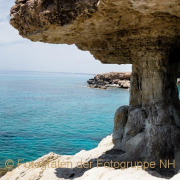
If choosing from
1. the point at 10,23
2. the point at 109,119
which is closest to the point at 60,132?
the point at 109,119

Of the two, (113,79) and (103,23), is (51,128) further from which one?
(113,79)

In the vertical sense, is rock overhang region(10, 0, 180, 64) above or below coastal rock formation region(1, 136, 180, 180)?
above

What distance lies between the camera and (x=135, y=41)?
8.45m

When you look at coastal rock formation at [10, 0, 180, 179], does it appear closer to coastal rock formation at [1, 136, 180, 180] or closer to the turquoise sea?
coastal rock formation at [1, 136, 180, 180]

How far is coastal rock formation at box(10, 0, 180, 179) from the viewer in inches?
256

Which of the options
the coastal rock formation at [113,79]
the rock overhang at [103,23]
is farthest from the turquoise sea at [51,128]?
the coastal rock formation at [113,79]

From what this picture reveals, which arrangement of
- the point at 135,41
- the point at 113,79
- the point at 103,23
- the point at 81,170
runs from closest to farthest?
the point at 103,23 < the point at 81,170 < the point at 135,41 < the point at 113,79

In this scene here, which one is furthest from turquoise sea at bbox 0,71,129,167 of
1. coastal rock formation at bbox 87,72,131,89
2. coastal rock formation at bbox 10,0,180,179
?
coastal rock formation at bbox 87,72,131,89

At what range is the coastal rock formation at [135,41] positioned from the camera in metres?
6.49

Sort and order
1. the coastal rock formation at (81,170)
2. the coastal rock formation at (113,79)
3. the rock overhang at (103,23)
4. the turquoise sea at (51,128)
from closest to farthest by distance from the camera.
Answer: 1. the rock overhang at (103,23)
2. the coastal rock formation at (81,170)
3. the turquoise sea at (51,128)
4. the coastal rock formation at (113,79)

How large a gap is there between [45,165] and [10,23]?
5.13 m

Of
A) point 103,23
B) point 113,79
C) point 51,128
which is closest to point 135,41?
point 103,23

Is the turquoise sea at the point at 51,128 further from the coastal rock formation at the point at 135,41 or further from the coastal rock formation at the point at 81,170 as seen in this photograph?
the coastal rock formation at the point at 135,41

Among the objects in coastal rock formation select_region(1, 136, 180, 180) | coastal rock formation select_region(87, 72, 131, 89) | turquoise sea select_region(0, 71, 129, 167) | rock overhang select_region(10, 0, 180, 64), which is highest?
rock overhang select_region(10, 0, 180, 64)
